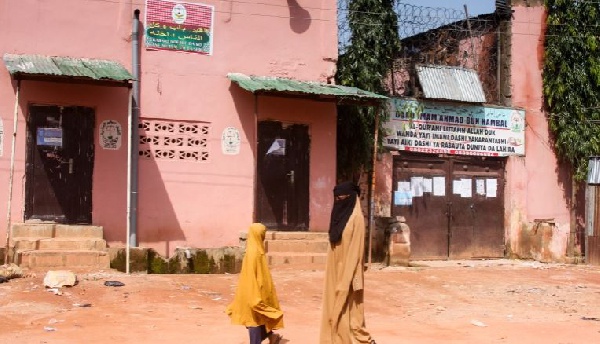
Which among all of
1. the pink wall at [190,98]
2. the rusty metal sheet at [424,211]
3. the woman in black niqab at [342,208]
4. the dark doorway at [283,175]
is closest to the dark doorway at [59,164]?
the pink wall at [190,98]

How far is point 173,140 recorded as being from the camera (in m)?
12.3

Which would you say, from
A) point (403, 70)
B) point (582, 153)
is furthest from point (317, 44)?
point (582, 153)

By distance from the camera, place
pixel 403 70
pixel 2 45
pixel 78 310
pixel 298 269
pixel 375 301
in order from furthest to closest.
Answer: pixel 403 70 → pixel 298 269 → pixel 2 45 → pixel 375 301 → pixel 78 310

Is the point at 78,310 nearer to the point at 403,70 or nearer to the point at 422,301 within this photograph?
the point at 422,301

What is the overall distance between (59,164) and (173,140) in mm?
1771

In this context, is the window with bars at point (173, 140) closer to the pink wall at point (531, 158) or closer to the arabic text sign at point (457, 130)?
the arabic text sign at point (457, 130)

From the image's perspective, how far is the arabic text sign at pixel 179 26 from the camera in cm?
1223

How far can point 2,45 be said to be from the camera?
444 inches

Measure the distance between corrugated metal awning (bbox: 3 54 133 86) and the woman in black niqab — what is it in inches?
203

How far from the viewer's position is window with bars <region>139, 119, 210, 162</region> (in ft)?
39.8

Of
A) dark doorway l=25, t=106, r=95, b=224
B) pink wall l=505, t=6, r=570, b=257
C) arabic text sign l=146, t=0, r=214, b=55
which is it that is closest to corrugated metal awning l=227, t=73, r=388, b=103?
arabic text sign l=146, t=0, r=214, b=55

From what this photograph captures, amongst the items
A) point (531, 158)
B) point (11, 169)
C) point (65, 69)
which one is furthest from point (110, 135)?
point (531, 158)

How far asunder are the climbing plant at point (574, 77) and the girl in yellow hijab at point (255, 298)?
10.2 metres

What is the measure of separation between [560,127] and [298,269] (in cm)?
671
